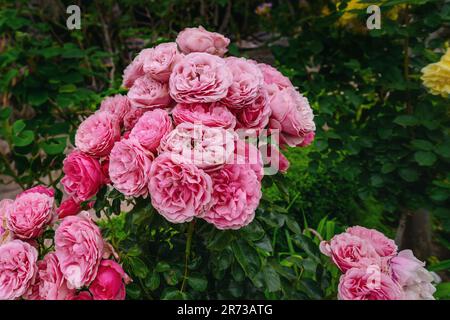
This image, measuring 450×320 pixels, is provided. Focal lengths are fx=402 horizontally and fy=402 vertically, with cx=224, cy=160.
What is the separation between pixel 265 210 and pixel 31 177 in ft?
3.99

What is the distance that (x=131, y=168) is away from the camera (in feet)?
2.43

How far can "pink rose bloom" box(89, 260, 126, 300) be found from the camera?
29.8 inches

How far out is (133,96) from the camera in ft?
2.82

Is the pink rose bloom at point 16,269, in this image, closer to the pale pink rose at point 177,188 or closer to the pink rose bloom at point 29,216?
the pink rose bloom at point 29,216

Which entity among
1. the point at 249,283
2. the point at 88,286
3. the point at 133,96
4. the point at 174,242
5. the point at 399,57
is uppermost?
the point at 133,96

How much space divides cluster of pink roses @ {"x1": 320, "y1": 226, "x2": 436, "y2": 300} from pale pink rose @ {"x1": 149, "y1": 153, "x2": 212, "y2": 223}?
32 centimetres

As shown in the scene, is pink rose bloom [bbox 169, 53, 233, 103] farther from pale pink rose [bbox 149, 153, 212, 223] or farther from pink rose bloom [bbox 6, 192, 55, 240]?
pink rose bloom [bbox 6, 192, 55, 240]

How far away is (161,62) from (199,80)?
0.37 feet

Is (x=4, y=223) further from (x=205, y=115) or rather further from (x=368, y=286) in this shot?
(x=368, y=286)

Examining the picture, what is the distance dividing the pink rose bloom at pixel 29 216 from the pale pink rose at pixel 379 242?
677mm

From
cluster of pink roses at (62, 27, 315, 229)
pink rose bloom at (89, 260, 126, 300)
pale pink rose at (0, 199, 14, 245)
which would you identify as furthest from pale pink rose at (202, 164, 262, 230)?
pale pink rose at (0, 199, 14, 245)

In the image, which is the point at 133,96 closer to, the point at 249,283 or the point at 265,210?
the point at 265,210

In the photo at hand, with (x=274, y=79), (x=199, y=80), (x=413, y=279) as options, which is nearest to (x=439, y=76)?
(x=274, y=79)

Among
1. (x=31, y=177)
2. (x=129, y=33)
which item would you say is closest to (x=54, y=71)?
(x=31, y=177)
